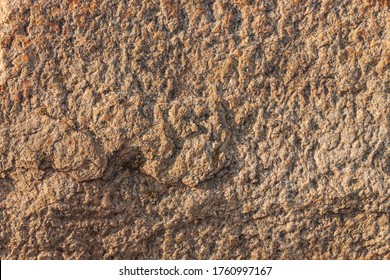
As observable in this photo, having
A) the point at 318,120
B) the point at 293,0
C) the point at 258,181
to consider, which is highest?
the point at 293,0

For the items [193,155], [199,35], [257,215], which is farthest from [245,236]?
[199,35]

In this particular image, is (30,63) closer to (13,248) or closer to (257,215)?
(13,248)

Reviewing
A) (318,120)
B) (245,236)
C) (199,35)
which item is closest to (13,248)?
(245,236)

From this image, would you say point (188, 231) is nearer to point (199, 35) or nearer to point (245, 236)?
point (245, 236)

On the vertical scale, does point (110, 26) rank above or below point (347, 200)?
above

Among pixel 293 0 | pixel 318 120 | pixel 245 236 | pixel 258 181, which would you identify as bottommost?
pixel 245 236

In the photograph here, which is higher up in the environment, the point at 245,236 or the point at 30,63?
the point at 30,63
